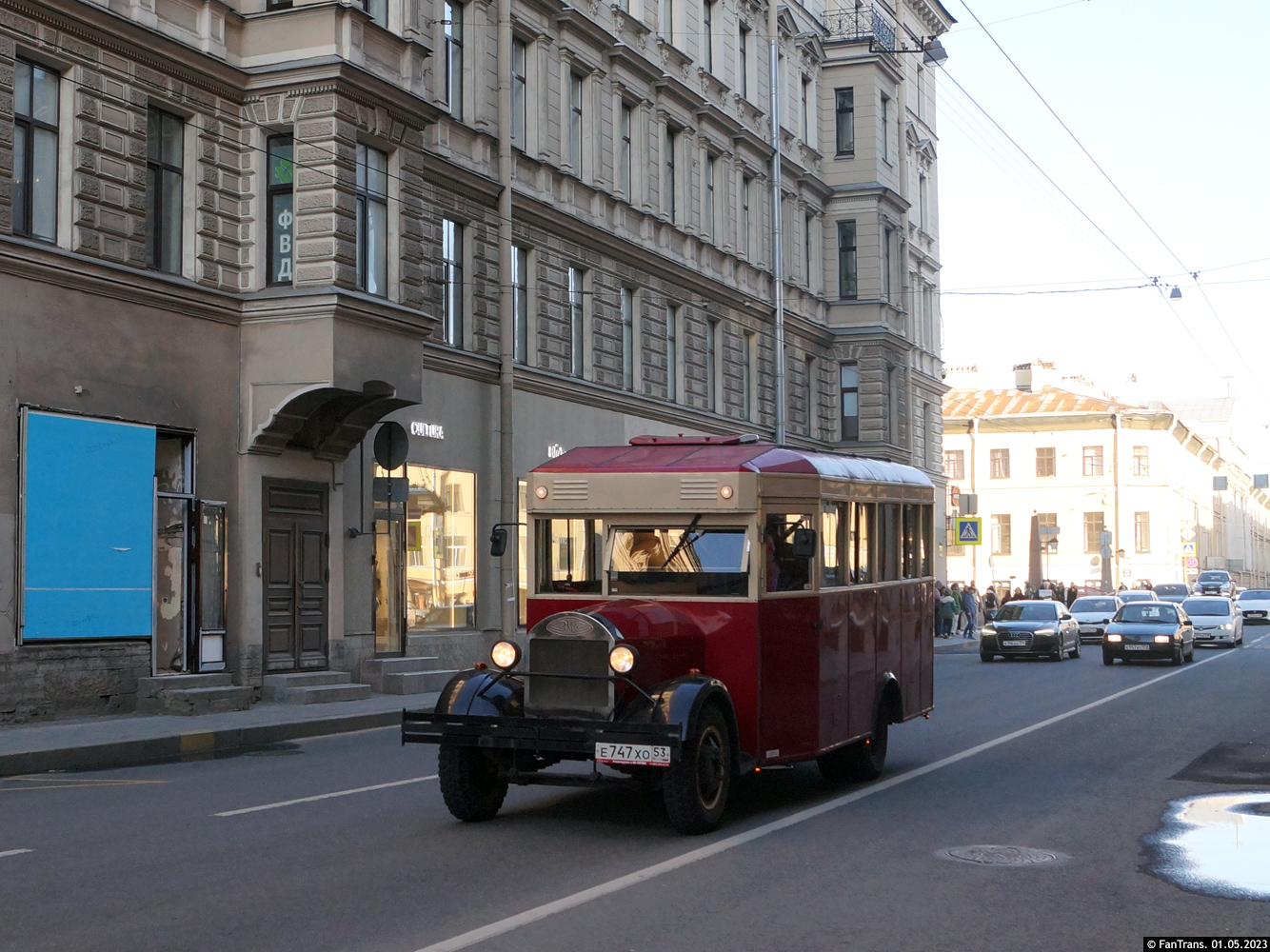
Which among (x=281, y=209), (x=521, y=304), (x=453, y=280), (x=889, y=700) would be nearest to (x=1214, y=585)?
(x=521, y=304)

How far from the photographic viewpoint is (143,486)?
19.2m

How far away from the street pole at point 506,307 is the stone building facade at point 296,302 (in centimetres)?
26

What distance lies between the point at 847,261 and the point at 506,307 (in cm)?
2031

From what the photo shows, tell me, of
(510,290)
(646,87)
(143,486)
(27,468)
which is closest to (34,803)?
(27,468)

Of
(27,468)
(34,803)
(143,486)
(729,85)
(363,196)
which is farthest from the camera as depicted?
(729,85)

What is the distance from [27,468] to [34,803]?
690cm

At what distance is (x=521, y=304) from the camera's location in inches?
1110

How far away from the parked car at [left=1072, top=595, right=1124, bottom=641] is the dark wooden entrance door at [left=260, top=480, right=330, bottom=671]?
2778 centimetres

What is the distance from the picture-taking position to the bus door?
412 inches

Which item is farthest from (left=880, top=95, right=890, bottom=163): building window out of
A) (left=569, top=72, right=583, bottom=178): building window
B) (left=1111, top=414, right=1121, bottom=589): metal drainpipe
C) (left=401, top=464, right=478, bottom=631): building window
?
(left=1111, top=414, right=1121, bottom=589): metal drainpipe

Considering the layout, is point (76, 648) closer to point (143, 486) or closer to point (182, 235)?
point (143, 486)

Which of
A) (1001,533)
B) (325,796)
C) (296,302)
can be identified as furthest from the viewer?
(1001,533)

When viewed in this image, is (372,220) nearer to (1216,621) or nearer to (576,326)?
(576,326)

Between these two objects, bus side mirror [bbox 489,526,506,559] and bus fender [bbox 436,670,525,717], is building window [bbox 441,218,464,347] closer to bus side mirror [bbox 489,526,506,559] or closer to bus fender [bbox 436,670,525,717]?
bus side mirror [bbox 489,526,506,559]
